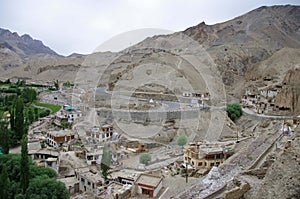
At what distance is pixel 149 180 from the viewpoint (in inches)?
437

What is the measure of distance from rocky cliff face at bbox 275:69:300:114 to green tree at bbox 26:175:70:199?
24.8 m

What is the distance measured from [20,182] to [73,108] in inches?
774

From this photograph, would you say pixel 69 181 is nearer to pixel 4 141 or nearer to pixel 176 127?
pixel 4 141

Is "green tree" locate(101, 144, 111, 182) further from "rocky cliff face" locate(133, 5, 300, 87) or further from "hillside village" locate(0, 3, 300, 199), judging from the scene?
"rocky cliff face" locate(133, 5, 300, 87)

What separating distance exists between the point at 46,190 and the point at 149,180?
12.0 ft

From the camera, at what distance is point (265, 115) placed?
29.5 metres

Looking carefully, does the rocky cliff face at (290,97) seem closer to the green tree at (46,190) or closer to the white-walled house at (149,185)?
the white-walled house at (149,185)

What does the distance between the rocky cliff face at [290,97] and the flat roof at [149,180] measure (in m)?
22.6

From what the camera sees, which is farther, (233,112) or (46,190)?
(233,112)

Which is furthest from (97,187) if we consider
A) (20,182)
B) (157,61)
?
(157,61)

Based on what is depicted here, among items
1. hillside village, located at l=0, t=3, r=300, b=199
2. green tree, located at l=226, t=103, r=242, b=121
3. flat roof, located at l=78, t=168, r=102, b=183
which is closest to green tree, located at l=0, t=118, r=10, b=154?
hillside village, located at l=0, t=3, r=300, b=199

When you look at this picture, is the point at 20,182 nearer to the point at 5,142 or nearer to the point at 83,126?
the point at 5,142

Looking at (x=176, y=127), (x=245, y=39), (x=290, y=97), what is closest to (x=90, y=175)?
(x=176, y=127)

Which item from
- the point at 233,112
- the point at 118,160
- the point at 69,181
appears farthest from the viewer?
the point at 233,112
